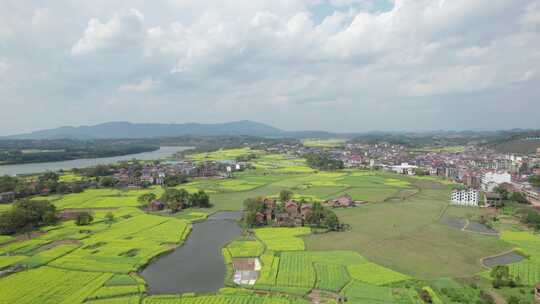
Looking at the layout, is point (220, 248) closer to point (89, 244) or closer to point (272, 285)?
point (272, 285)

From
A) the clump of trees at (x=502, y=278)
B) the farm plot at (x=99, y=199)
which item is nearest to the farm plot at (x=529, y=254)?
the clump of trees at (x=502, y=278)

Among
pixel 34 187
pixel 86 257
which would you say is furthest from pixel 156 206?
pixel 34 187

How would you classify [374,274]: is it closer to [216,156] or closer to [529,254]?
[529,254]

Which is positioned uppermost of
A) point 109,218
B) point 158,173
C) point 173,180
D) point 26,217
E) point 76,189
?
point 158,173

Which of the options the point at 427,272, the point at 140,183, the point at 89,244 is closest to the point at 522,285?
the point at 427,272

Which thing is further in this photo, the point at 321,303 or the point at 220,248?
the point at 220,248

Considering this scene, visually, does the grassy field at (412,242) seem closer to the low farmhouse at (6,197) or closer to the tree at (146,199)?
the tree at (146,199)
